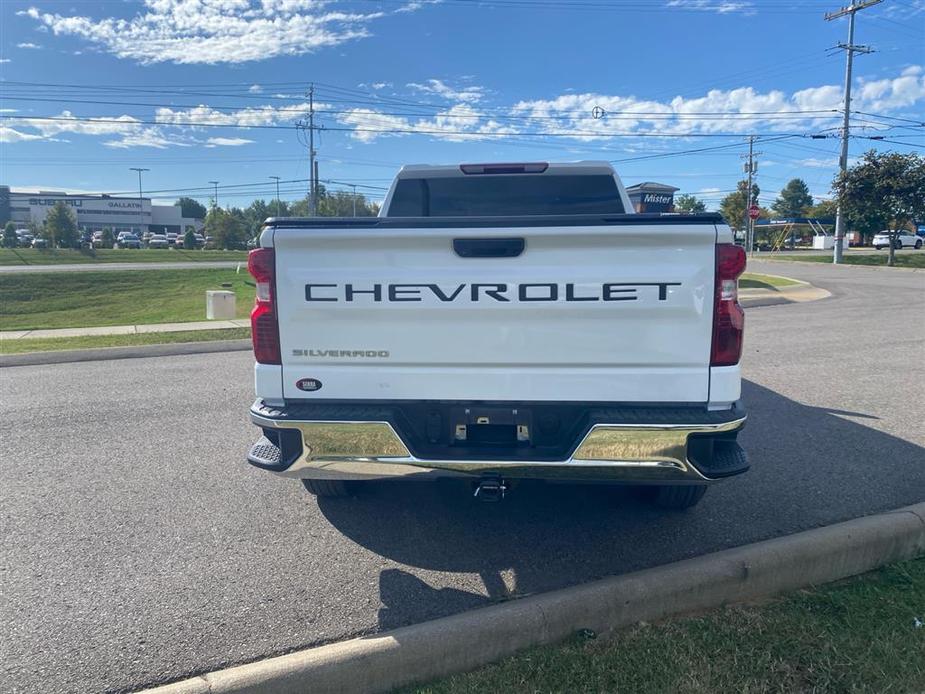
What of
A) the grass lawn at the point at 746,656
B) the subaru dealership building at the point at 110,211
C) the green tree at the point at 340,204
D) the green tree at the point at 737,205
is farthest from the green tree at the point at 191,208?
the grass lawn at the point at 746,656

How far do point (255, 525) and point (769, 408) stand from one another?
5.05m

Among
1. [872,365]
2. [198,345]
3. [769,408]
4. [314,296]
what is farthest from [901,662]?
[198,345]

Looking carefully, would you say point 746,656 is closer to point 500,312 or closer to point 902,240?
point 500,312

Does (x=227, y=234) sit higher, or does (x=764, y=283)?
(x=227, y=234)

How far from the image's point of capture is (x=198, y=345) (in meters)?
10.8

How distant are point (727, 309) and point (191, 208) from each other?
154568 millimetres

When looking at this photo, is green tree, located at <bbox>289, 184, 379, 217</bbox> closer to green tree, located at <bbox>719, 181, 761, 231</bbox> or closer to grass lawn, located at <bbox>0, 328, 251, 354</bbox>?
green tree, located at <bbox>719, 181, 761, 231</bbox>

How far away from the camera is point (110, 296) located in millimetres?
22656

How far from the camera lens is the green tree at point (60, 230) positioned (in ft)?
159

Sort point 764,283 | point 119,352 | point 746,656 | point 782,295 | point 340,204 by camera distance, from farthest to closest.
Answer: point 340,204
point 764,283
point 782,295
point 119,352
point 746,656

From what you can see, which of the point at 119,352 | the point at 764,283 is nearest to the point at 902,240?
the point at 764,283

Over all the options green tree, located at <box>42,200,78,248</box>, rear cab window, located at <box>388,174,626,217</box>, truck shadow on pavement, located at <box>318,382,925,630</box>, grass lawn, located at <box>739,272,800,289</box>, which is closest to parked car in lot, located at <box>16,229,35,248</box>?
green tree, located at <box>42,200,78,248</box>

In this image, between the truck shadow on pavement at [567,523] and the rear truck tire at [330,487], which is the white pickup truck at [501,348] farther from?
the rear truck tire at [330,487]

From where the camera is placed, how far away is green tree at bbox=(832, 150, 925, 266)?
1417 inches
